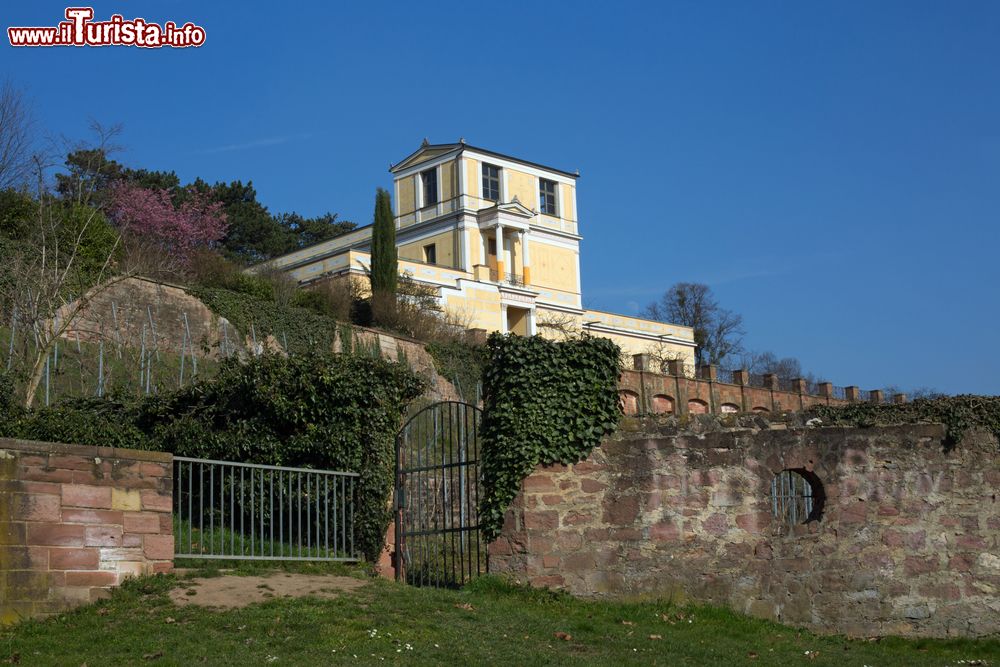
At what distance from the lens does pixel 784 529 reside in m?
12.6

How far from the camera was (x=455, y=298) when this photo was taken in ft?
168

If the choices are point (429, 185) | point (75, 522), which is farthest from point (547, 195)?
point (75, 522)

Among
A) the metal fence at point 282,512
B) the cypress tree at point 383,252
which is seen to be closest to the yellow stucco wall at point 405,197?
the cypress tree at point 383,252

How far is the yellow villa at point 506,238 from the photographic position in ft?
183

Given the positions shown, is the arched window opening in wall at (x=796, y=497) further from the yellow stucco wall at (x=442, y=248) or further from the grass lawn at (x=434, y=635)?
the yellow stucco wall at (x=442, y=248)

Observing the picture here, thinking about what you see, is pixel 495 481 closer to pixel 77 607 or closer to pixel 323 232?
pixel 77 607

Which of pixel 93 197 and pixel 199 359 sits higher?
pixel 93 197

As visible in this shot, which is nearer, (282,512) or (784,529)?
(784,529)

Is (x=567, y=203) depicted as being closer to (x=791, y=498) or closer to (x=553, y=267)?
(x=553, y=267)

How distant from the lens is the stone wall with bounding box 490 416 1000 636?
1243 cm

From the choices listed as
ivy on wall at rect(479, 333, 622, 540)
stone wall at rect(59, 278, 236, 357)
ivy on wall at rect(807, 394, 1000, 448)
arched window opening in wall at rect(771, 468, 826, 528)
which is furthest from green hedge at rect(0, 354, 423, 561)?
stone wall at rect(59, 278, 236, 357)

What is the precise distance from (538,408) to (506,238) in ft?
149

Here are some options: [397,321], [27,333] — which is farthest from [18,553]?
[397,321]

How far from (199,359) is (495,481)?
611 inches
